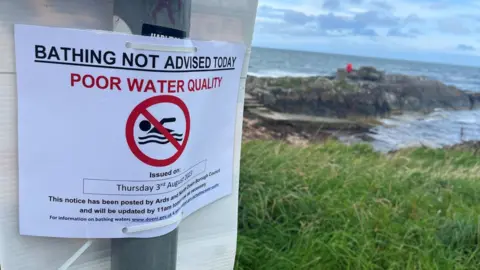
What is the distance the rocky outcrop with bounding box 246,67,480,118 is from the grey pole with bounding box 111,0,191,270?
19030 mm

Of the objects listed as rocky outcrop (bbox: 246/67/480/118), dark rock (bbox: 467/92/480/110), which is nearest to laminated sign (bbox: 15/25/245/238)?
rocky outcrop (bbox: 246/67/480/118)

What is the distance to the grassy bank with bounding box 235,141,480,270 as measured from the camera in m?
2.83

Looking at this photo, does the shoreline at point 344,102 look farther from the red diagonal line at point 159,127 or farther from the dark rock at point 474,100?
the red diagonal line at point 159,127

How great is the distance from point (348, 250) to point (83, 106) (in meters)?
2.02

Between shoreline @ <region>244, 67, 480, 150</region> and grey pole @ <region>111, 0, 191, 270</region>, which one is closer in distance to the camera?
grey pole @ <region>111, 0, 191, 270</region>

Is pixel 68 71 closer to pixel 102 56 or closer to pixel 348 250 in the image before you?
pixel 102 56

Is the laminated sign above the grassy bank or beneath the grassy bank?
above

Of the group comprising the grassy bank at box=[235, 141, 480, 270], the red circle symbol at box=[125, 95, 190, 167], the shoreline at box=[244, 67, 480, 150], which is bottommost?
the shoreline at box=[244, 67, 480, 150]

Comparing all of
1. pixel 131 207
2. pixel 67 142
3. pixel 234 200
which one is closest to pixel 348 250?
pixel 234 200

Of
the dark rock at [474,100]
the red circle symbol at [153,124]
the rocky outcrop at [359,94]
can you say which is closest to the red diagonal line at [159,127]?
the red circle symbol at [153,124]

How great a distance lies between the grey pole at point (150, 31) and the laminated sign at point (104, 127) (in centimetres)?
3

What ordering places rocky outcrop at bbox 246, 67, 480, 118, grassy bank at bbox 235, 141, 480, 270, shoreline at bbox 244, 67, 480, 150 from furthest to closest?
1. rocky outcrop at bbox 246, 67, 480, 118
2. shoreline at bbox 244, 67, 480, 150
3. grassy bank at bbox 235, 141, 480, 270

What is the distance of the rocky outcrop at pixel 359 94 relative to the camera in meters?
22.5

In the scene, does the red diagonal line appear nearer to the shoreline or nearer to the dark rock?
the shoreline
